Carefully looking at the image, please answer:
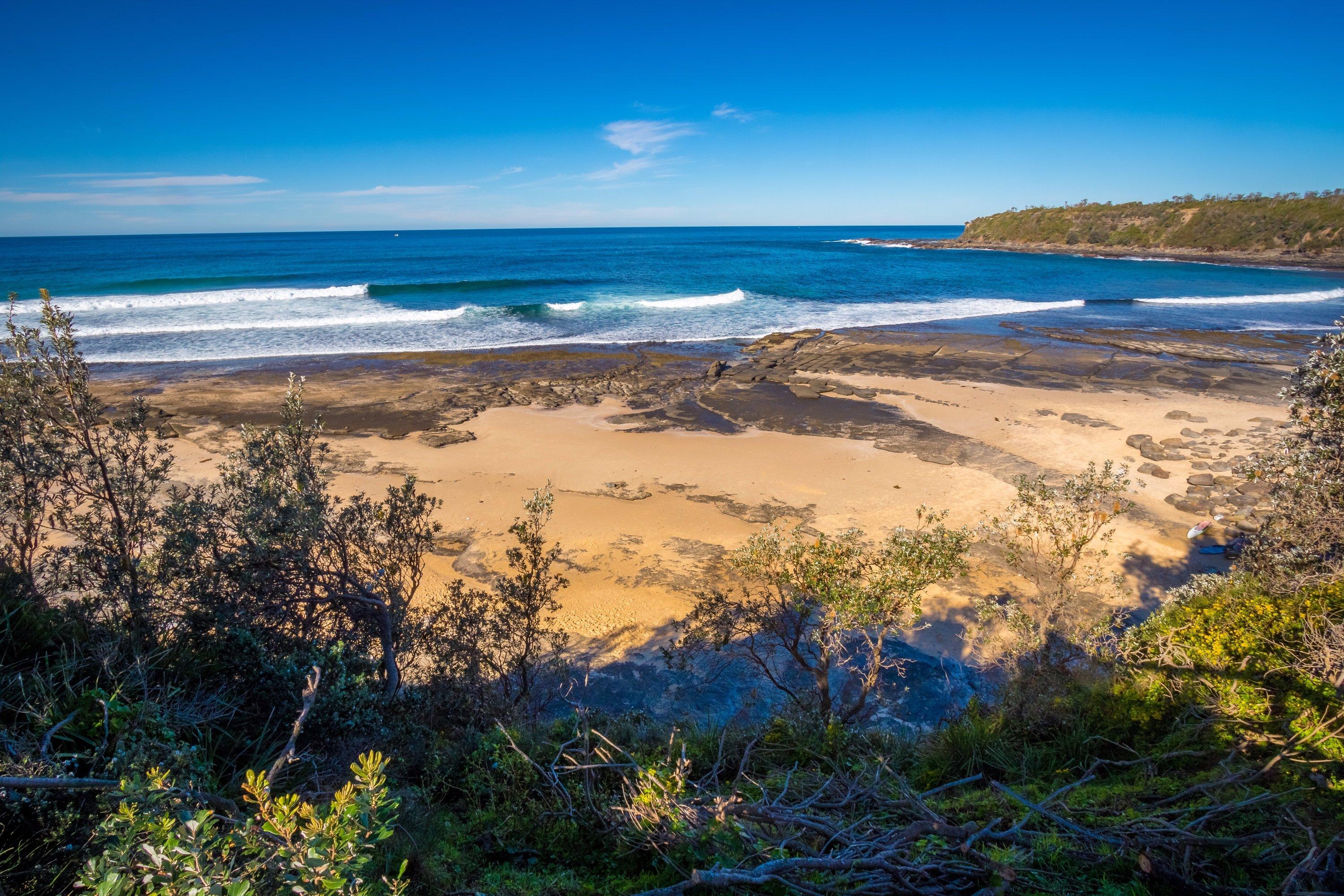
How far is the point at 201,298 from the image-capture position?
4475 cm

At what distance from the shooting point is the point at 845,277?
210 ft

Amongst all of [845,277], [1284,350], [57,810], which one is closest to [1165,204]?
[845,277]

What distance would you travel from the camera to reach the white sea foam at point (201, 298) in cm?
4141

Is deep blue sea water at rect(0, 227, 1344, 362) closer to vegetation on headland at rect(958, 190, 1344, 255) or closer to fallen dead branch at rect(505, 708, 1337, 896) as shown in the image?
vegetation on headland at rect(958, 190, 1344, 255)

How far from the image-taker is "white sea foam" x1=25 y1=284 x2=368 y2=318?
41406mm

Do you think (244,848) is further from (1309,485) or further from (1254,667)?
(1309,485)

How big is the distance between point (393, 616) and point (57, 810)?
4114mm

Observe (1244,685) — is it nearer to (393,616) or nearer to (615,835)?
(615,835)

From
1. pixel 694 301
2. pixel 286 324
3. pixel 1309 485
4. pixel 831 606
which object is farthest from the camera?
pixel 694 301

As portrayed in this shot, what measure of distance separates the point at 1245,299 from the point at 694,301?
43.1 metres

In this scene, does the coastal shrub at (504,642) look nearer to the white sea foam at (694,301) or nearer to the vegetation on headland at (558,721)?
the vegetation on headland at (558,721)

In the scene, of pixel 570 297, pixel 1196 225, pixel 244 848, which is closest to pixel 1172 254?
pixel 1196 225

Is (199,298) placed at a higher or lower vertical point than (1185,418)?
higher

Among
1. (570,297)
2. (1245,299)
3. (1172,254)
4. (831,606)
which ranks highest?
(1172,254)
